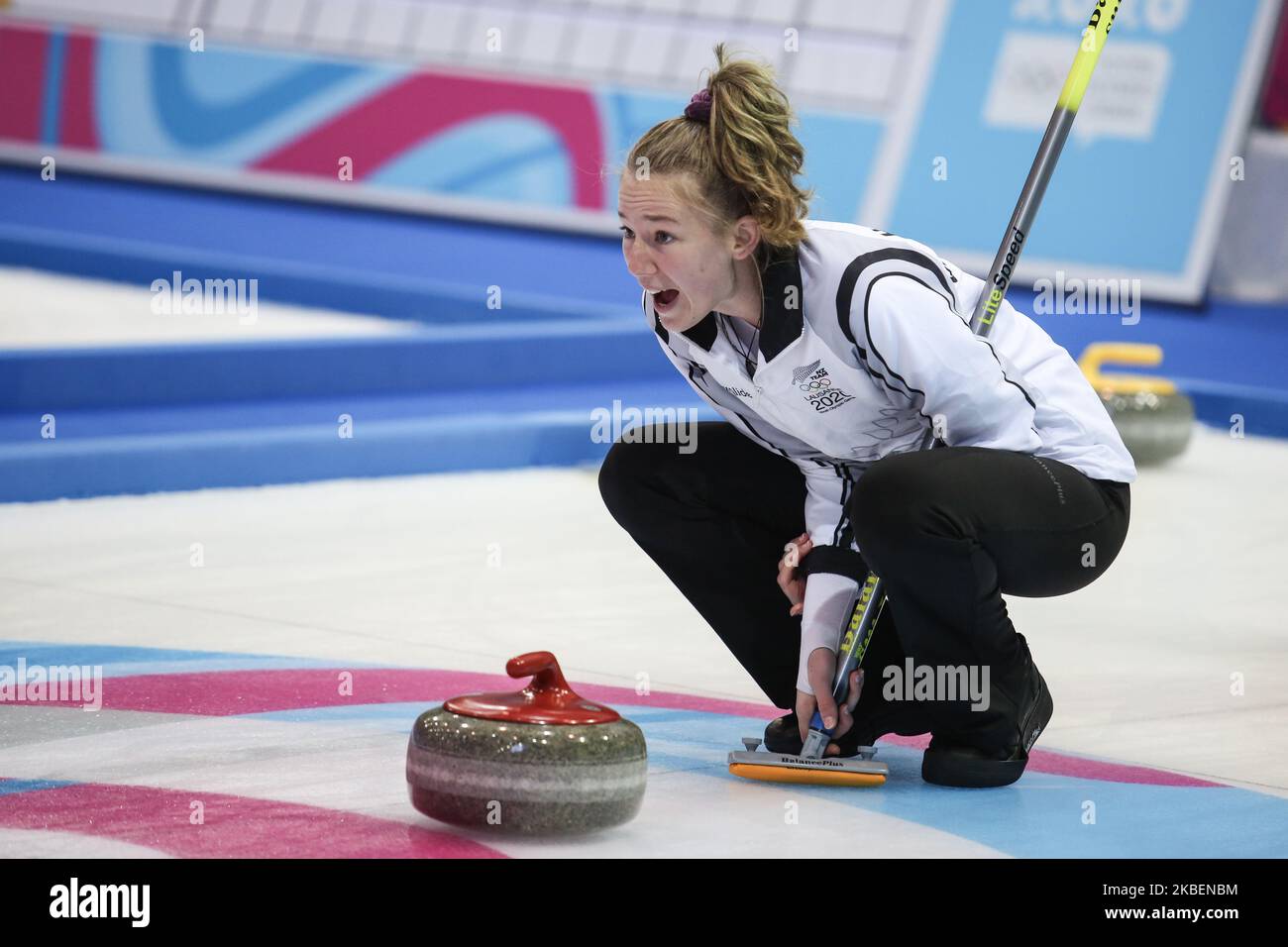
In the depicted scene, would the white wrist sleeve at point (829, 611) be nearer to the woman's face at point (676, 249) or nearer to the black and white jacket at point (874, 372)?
the black and white jacket at point (874, 372)

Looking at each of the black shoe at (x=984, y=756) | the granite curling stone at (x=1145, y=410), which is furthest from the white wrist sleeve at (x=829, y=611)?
the granite curling stone at (x=1145, y=410)

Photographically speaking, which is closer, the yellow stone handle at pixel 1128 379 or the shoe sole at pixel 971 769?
the shoe sole at pixel 971 769

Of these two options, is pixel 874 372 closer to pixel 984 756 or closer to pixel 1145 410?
pixel 984 756

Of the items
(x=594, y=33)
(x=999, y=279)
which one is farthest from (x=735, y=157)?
(x=594, y=33)

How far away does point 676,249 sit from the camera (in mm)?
2451

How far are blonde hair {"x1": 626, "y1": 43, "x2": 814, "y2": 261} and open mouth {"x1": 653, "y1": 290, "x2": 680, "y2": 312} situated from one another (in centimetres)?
11

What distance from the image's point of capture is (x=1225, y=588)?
13.2ft

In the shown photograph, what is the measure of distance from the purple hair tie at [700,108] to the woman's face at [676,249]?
0.32ft

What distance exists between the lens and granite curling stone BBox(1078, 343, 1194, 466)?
17.6 feet

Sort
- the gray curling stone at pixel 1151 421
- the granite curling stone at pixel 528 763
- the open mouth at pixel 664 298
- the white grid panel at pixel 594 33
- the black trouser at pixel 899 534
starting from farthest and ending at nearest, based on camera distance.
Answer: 1. the white grid panel at pixel 594 33
2. the gray curling stone at pixel 1151 421
3. the open mouth at pixel 664 298
4. the black trouser at pixel 899 534
5. the granite curling stone at pixel 528 763

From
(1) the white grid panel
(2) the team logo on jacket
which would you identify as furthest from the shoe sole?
(1) the white grid panel

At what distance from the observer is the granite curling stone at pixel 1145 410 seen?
5.38m

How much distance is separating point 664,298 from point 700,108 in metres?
0.24

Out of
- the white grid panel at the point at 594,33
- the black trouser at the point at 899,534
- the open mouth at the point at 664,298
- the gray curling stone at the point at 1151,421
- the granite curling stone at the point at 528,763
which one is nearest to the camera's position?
the granite curling stone at the point at 528,763
